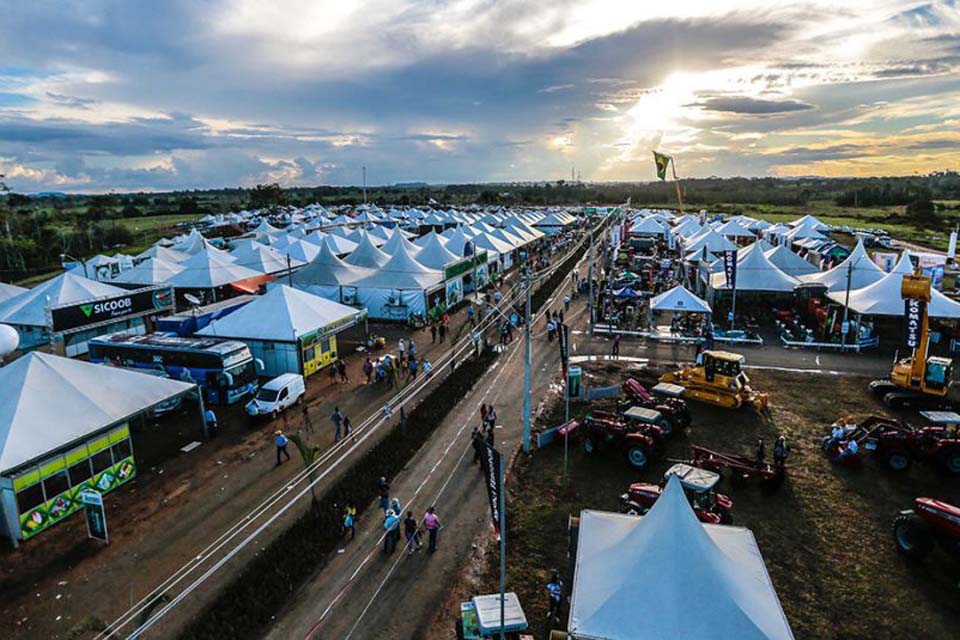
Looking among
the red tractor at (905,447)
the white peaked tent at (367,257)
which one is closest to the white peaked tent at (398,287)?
the white peaked tent at (367,257)

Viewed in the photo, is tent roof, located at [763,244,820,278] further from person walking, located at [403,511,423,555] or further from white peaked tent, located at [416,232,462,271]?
person walking, located at [403,511,423,555]

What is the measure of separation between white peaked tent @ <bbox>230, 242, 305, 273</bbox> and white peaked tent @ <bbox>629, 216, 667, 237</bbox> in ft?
137

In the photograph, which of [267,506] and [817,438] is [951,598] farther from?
[267,506]

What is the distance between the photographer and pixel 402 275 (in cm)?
3466

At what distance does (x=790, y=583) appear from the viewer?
37.6 feet

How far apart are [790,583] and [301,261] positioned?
4180cm

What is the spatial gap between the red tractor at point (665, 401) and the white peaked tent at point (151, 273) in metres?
32.3

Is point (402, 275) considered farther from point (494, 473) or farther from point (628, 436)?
point (494, 473)

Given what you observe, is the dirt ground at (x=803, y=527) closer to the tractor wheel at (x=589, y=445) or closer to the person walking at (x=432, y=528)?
the tractor wheel at (x=589, y=445)

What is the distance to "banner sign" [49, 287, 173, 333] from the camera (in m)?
25.7

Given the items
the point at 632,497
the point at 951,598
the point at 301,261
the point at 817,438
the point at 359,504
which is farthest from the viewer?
the point at 301,261

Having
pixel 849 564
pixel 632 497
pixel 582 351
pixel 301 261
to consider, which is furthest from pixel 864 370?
pixel 301 261

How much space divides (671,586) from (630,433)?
8.08 meters

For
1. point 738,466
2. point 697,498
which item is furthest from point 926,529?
point 697,498
